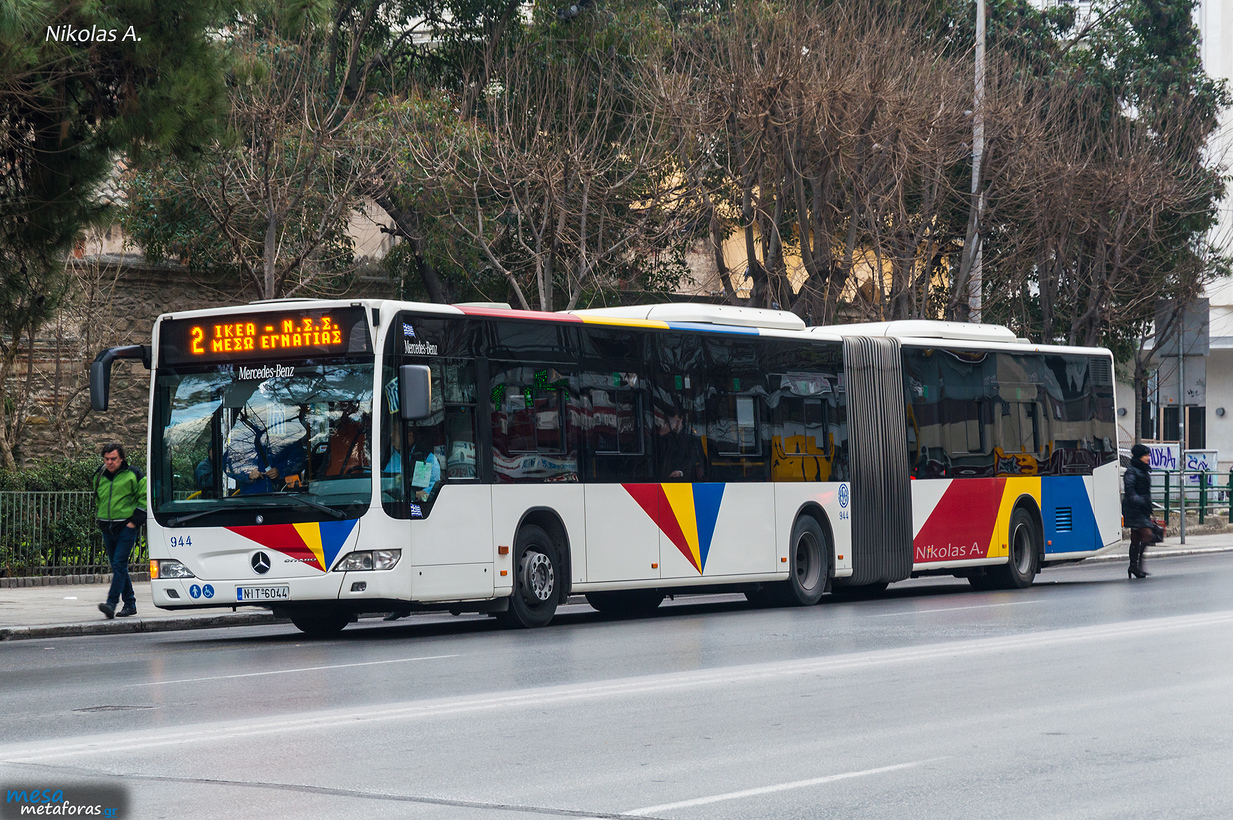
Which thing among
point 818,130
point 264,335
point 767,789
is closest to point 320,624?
point 264,335

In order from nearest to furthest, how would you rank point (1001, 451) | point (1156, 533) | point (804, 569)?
point (804, 569) → point (1001, 451) → point (1156, 533)

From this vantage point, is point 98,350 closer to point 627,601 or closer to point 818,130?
point 818,130

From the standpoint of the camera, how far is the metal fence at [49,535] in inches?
885

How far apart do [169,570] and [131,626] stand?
294cm

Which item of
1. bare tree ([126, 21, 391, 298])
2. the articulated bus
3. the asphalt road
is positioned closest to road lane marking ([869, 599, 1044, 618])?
the asphalt road

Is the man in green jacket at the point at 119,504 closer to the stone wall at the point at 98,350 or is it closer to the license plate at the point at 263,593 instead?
the license plate at the point at 263,593

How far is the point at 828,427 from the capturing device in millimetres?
20031

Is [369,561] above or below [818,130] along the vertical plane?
below

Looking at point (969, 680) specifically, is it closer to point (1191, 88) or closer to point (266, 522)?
point (266, 522)

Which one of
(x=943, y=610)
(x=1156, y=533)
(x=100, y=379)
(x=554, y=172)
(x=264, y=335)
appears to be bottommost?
(x=943, y=610)

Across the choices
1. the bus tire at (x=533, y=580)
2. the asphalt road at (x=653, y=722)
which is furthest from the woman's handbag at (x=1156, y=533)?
the bus tire at (x=533, y=580)

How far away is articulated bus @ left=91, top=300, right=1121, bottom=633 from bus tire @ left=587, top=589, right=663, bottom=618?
0.04 metres

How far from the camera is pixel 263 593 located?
1477cm

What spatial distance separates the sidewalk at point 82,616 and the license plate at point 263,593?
3.23 meters
